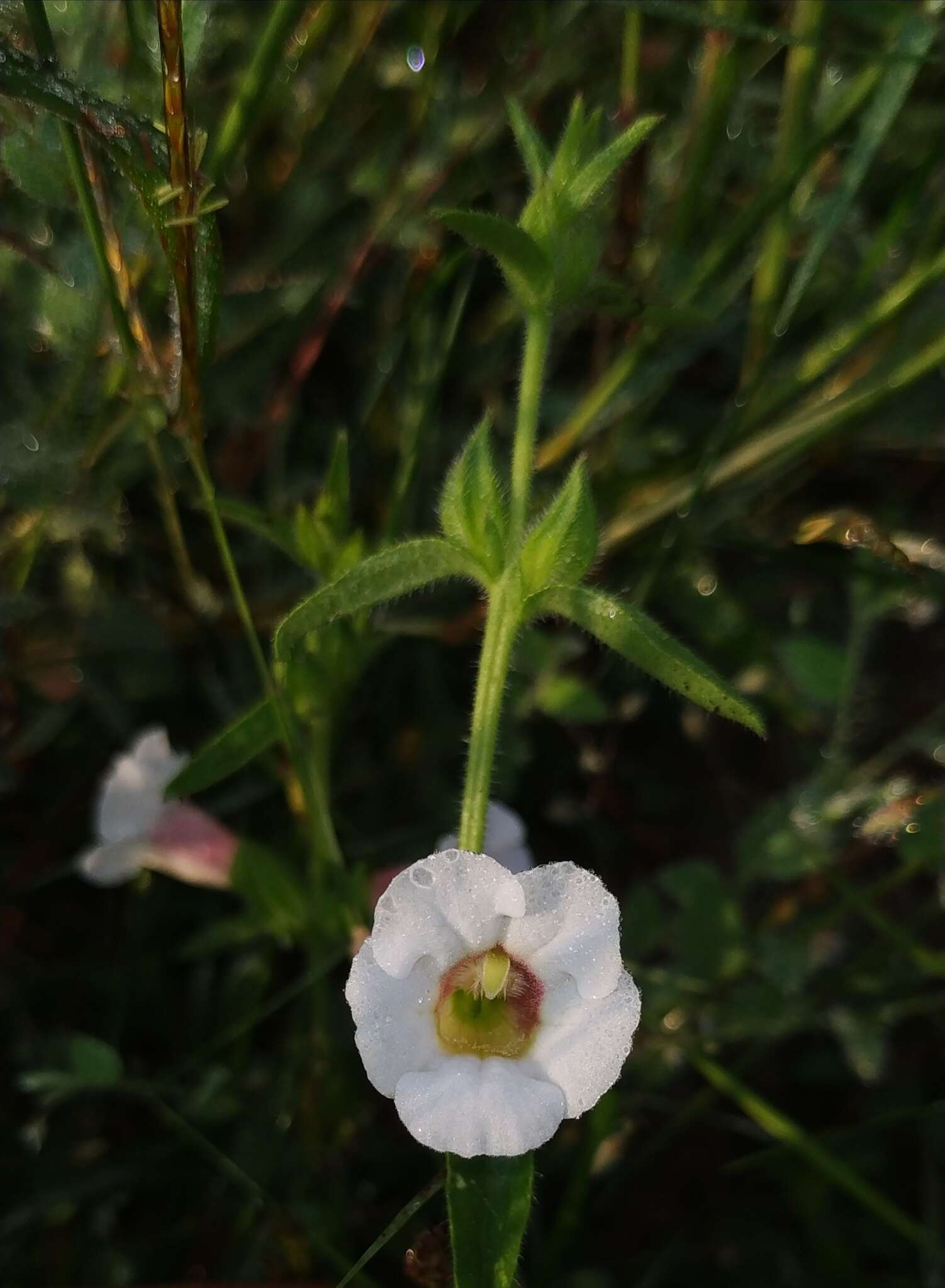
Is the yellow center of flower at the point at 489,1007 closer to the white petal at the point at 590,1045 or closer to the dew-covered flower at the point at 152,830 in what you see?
the white petal at the point at 590,1045

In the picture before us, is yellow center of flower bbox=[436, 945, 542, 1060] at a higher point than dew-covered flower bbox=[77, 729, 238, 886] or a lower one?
higher

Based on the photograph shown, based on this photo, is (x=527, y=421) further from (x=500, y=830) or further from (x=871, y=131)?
(x=871, y=131)

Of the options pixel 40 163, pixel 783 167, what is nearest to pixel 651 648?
pixel 40 163

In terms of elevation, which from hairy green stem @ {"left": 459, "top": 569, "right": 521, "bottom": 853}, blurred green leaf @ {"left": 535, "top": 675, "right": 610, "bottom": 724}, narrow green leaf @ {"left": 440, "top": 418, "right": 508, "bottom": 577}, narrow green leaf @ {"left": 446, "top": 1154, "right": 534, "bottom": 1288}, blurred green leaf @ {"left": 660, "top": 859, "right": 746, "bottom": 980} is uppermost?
narrow green leaf @ {"left": 440, "top": 418, "right": 508, "bottom": 577}

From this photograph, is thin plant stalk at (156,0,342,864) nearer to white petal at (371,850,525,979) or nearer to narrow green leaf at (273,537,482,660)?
narrow green leaf at (273,537,482,660)

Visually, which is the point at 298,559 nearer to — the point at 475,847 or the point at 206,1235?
the point at 475,847

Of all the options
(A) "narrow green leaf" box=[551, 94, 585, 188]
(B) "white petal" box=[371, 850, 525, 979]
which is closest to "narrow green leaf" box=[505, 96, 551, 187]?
(A) "narrow green leaf" box=[551, 94, 585, 188]

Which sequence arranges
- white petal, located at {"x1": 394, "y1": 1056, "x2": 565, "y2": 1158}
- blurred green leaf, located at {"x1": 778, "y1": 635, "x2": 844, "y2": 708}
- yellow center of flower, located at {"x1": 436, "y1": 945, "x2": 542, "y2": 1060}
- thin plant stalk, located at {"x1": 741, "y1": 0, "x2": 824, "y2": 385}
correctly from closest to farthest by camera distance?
white petal, located at {"x1": 394, "y1": 1056, "x2": 565, "y2": 1158} < yellow center of flower, located at {"x1": 436, "y1": 945, "x2": 542, "y2": 1060} < thin plant stalk, located at {"x1": 741, "y1": 0, "x2": 824, "y2": 385} < blurred green leaf, located at {"x1": 778, "y1": 635, "x2": 844, "y2": 708}

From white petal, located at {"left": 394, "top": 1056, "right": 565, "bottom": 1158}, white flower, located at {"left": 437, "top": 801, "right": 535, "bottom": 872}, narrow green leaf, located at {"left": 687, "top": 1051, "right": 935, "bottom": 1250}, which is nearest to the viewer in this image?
white petal, located at {"left": 394, "top": 1056, "right": 565, "bottom": 1158}
